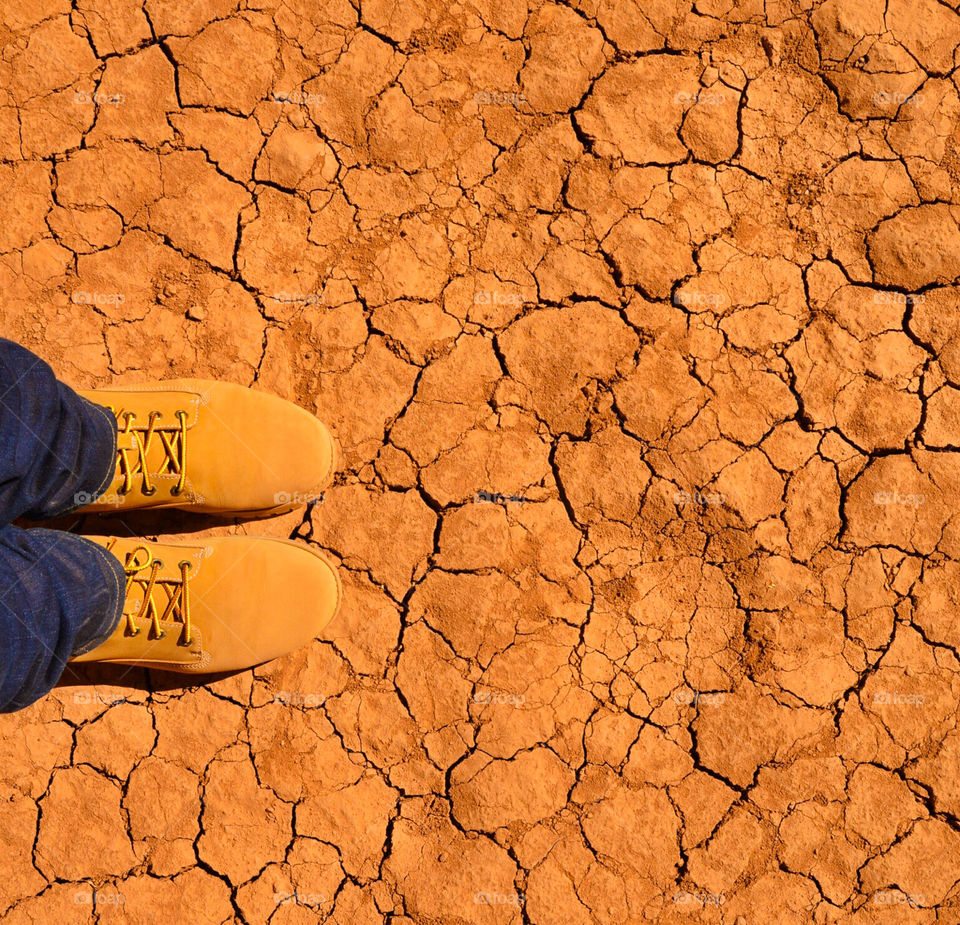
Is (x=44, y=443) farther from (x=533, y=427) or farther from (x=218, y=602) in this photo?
(x=533, y=427)

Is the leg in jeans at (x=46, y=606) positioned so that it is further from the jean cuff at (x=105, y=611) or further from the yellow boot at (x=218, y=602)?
the yellow boot at (x=218, y=602)

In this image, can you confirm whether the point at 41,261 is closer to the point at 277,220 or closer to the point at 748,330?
the point at 277,220

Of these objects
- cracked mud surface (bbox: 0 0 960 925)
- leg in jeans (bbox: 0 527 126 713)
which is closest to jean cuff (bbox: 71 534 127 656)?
leg in jeans (bbox: 0 527 126 713)

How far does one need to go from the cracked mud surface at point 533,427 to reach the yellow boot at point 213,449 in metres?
0.14

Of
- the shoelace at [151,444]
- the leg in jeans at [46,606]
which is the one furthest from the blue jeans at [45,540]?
the shoelace at [151,444]

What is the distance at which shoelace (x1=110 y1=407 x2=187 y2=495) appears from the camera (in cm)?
225

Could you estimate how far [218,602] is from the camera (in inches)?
90.5

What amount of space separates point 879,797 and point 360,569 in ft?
5.69

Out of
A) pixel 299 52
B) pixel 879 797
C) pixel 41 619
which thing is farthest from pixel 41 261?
pixel 879 797

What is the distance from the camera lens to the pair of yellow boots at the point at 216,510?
7.40ft

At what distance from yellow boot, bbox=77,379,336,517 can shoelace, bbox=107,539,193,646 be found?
0.54ft

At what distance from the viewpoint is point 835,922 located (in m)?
2.37

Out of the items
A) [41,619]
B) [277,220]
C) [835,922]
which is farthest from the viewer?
[277,220]

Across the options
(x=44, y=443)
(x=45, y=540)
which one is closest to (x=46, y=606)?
(x=45, y=540)
